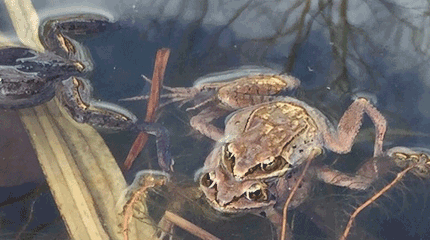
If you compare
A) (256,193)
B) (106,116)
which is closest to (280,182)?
(256,193)

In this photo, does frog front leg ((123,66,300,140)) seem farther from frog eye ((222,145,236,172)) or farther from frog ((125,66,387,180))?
frog eye ((222,145,236,172))

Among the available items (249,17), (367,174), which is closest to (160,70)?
(249,17)

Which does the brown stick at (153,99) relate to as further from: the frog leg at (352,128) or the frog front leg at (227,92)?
the frog leg at (352,128)

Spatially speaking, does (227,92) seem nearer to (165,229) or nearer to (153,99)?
(153,99)

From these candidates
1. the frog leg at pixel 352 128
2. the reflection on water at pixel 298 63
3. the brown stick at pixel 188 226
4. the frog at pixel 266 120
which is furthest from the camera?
the frog leg at pixel 352 128

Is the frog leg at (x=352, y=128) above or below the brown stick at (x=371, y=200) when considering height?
above

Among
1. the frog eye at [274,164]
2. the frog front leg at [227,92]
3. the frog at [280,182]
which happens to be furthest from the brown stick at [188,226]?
the frog front leg at [227,92]
